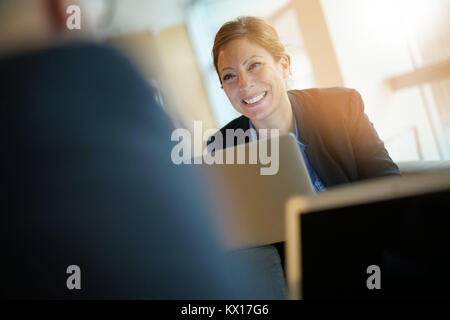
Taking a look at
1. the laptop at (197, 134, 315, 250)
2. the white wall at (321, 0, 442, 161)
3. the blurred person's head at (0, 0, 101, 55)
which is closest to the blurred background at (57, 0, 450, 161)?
the white wall at (321, 0, 442, 161)

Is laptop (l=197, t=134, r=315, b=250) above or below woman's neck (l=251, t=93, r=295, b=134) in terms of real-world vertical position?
below

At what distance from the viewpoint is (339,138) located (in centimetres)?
138

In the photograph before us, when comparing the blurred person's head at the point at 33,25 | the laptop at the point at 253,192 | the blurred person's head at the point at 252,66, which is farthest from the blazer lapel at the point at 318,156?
the blurred person's head at the point at 33,25

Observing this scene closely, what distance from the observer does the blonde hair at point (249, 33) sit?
4.73 feet

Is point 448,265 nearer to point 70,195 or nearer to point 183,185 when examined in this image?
point 183,185

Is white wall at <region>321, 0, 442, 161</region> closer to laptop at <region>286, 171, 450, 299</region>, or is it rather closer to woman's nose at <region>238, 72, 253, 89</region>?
woman's nose at <region>238, 72, 253, 89</region>

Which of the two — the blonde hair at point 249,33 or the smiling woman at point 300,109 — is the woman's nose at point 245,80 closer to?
the smiling woman at point 300,109

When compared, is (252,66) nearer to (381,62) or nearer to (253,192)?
(253,192)

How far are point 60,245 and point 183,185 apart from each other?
231 mm

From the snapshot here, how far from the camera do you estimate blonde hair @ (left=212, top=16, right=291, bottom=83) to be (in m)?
1.44

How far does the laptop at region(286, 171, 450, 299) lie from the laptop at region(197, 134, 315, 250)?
0.39 m

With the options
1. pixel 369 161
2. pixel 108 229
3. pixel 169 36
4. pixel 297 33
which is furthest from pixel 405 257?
pixel 169 36

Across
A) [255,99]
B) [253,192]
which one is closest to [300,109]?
[255,99]

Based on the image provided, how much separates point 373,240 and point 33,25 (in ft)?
1.93
